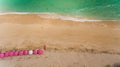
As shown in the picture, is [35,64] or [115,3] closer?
[35,64]

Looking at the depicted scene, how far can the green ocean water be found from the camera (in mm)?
2947

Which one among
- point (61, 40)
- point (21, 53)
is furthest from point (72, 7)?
point (21, 53)

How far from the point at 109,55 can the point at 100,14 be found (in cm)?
A: 61

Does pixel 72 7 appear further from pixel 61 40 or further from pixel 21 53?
pixel 21 53

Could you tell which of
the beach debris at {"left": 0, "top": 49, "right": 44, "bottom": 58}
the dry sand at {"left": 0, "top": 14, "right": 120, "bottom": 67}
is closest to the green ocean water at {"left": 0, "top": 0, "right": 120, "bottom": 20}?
the dry sand at {"left": 0, "top": 14, "right": 120, "bottom": 67}

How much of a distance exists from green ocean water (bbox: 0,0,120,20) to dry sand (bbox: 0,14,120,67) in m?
0.10

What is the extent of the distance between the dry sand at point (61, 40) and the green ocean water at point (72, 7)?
0.10 meters

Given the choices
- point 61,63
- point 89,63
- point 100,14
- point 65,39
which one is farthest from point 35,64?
point 100,14

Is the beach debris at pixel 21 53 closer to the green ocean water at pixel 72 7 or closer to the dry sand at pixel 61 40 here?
the dry sand at pixel 61 40

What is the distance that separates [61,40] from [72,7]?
0.50m

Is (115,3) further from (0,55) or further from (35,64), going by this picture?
(0,55)

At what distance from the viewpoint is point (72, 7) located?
9.87 feet

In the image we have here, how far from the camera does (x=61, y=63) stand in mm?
2893

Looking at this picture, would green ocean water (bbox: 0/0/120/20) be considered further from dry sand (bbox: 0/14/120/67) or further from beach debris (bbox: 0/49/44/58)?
beach debris (bbox: 0/49/44/58)
